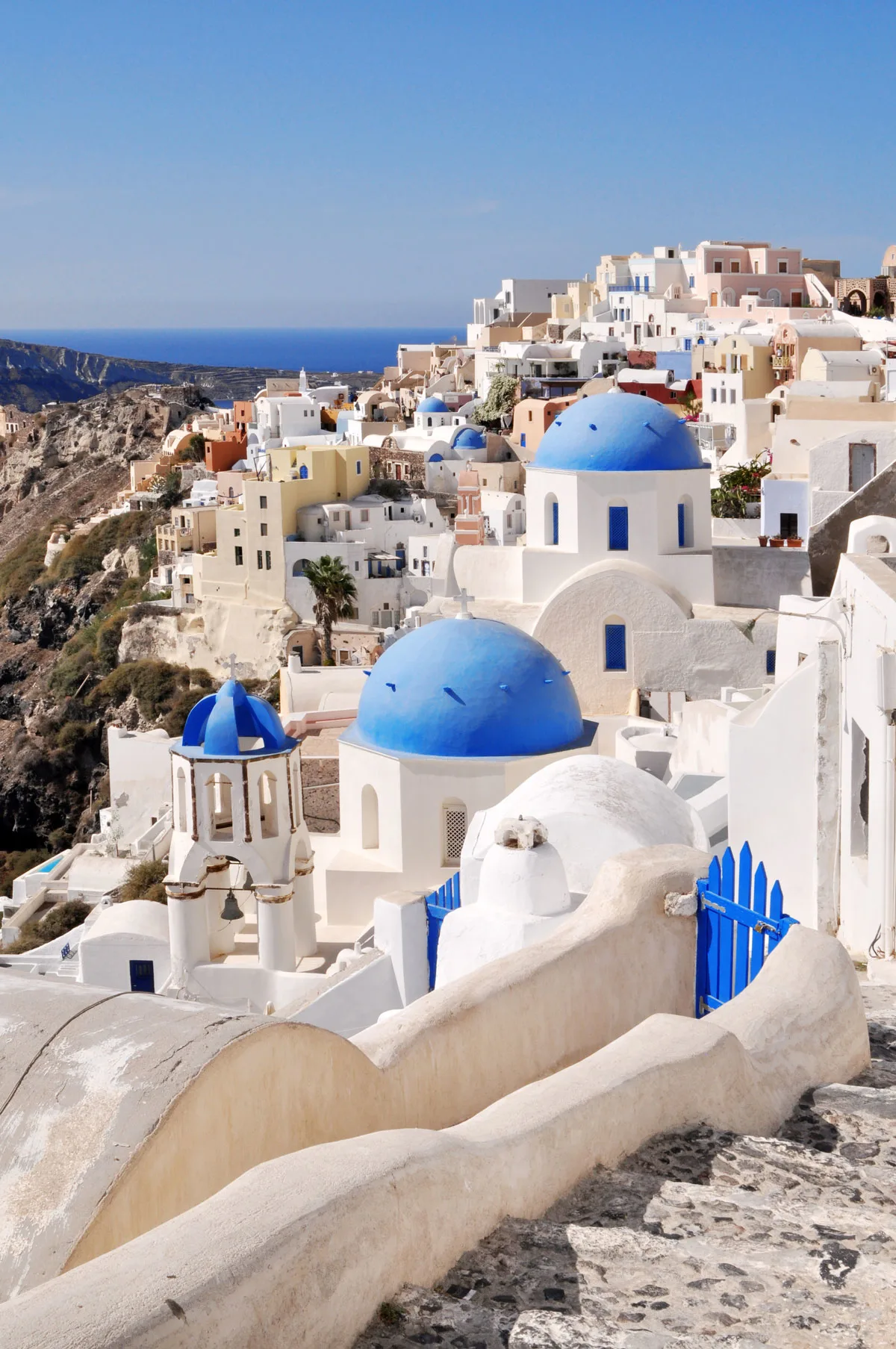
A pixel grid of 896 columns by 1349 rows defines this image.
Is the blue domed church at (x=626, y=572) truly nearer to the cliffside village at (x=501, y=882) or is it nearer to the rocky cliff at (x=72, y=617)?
the cliffside village at (x=501, y=882)

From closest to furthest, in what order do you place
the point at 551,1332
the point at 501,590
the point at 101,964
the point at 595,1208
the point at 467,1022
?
1. the point at 551,1332
2. the point at 595,1208
3. the point at 467,1022
4. the point at 101,964
5. the point at 501,590

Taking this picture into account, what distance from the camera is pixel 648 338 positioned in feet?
196

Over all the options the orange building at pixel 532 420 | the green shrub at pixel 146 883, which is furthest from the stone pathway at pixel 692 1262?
the orange building at pixel 532 420

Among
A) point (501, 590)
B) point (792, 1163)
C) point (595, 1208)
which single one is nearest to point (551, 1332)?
point (595, 1208)

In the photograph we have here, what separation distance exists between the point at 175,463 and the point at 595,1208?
64.7 meters

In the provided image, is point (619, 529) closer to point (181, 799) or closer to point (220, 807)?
point (220, 807)

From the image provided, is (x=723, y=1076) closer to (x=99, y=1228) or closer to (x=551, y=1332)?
(x=551, y=1332)

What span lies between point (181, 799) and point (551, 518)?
24.4 feet

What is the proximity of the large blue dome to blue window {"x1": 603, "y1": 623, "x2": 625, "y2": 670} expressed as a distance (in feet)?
13.8

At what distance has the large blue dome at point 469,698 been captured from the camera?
1430 cm

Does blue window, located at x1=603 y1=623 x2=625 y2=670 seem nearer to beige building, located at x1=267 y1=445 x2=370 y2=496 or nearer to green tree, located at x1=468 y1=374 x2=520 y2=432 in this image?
beige building, located at x1=267 y1=445 x2=370 y2=496

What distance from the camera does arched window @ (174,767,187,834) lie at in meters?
14.1

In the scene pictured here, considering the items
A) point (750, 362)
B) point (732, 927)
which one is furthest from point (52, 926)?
point (750, 362)

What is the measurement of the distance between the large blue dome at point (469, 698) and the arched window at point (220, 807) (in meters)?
1.49
